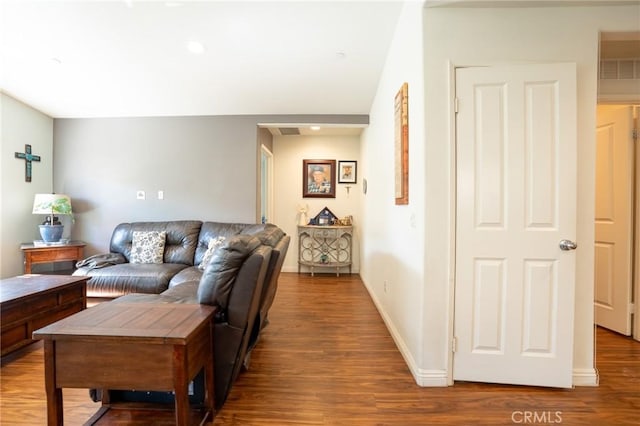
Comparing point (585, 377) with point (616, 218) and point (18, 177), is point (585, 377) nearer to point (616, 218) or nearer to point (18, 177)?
point (616, 218)

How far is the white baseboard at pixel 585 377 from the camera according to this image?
1711 mm

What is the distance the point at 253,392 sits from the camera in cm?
165

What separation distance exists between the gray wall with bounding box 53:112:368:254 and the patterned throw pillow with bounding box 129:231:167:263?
505 millimetres

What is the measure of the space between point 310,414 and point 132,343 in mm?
975

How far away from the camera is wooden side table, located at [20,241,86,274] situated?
3.07 meters

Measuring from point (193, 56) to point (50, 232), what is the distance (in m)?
2.78

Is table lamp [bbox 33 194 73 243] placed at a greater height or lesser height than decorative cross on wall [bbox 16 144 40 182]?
lesser

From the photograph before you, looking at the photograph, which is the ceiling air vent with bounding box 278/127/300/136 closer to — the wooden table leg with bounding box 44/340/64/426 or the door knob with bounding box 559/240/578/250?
the door knob with bounding box 559/240/578/250

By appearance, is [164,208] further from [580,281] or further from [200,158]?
[580,281]

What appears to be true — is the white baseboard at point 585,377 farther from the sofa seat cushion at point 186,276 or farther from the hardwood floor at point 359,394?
the sofa seat cushion at point 186,276

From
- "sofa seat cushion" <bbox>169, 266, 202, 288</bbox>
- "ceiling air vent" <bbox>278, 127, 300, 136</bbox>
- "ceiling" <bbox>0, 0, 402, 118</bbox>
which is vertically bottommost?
"sofa seat cushion" <bbox>169, 266, 202, 288</bbox>

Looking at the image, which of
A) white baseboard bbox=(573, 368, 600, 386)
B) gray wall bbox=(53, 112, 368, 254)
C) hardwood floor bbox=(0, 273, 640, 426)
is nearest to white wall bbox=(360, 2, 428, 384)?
hardwood floor bbox=(0, 273, 640, 426)

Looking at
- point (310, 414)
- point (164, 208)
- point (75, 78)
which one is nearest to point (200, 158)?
point (164, 208)

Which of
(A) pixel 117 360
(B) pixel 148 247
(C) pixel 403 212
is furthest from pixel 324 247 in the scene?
(A) pixel 117 360
